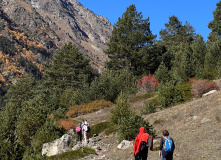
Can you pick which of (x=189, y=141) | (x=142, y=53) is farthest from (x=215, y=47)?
(x=189, y=141)

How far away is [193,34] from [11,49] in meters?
168

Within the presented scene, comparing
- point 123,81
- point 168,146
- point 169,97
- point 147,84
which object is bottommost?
point 168,146

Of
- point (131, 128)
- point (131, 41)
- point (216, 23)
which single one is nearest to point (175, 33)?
point (216, 23)

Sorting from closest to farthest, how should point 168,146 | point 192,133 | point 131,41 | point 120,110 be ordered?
point 168,146 → point 192,133 → point 120,110 → point 131,41

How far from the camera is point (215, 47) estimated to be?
41219 mm

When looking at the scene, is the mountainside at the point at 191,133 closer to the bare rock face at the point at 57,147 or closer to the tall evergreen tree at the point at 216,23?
the bare rock face at the point at 57,147

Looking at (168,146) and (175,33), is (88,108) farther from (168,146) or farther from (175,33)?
(175,33)

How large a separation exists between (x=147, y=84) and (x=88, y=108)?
12.7 meters

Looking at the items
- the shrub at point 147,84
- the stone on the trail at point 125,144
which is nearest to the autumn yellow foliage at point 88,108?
the shrub at point 147,84

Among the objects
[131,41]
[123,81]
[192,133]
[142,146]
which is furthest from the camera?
[131,41]

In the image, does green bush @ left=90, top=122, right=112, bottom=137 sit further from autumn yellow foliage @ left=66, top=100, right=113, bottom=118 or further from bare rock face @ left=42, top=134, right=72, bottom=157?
autumn yellow foliage @ left=66, top=100, right=113, bottom=118

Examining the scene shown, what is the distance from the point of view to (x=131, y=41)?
1988 inches

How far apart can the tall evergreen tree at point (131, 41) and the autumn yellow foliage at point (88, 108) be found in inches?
552

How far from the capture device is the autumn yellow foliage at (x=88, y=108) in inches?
1564
